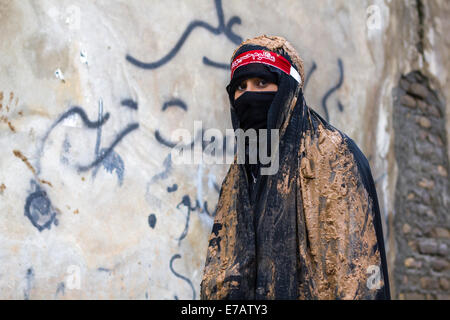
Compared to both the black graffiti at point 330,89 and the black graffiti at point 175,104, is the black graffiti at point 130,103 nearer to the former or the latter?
the black graffiti at point 175,104

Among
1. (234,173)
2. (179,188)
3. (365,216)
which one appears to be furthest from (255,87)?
(179,188)

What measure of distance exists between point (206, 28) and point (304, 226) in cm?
189

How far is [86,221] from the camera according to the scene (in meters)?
2.89

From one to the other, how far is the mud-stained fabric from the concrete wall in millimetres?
980

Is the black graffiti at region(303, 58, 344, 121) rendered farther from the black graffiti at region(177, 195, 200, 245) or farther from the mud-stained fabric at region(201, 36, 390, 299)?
the mud-stained fabric at region(201, 36, 390, 299)

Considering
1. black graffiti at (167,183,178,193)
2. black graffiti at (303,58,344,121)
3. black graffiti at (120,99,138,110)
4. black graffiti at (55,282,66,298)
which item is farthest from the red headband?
black graffiti at (303,58,344,121)

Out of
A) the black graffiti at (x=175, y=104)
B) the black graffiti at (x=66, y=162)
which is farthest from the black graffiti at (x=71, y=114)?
the black graffiti at (x=175, y=104)

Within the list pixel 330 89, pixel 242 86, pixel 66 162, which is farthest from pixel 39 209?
pixel 330 89

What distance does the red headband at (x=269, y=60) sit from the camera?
2.21 meters

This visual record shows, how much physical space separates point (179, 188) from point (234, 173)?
3.25 feet

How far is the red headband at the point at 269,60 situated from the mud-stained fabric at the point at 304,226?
6cm

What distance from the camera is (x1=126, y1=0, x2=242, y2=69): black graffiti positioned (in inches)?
127

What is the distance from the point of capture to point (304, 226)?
1.99 meters
